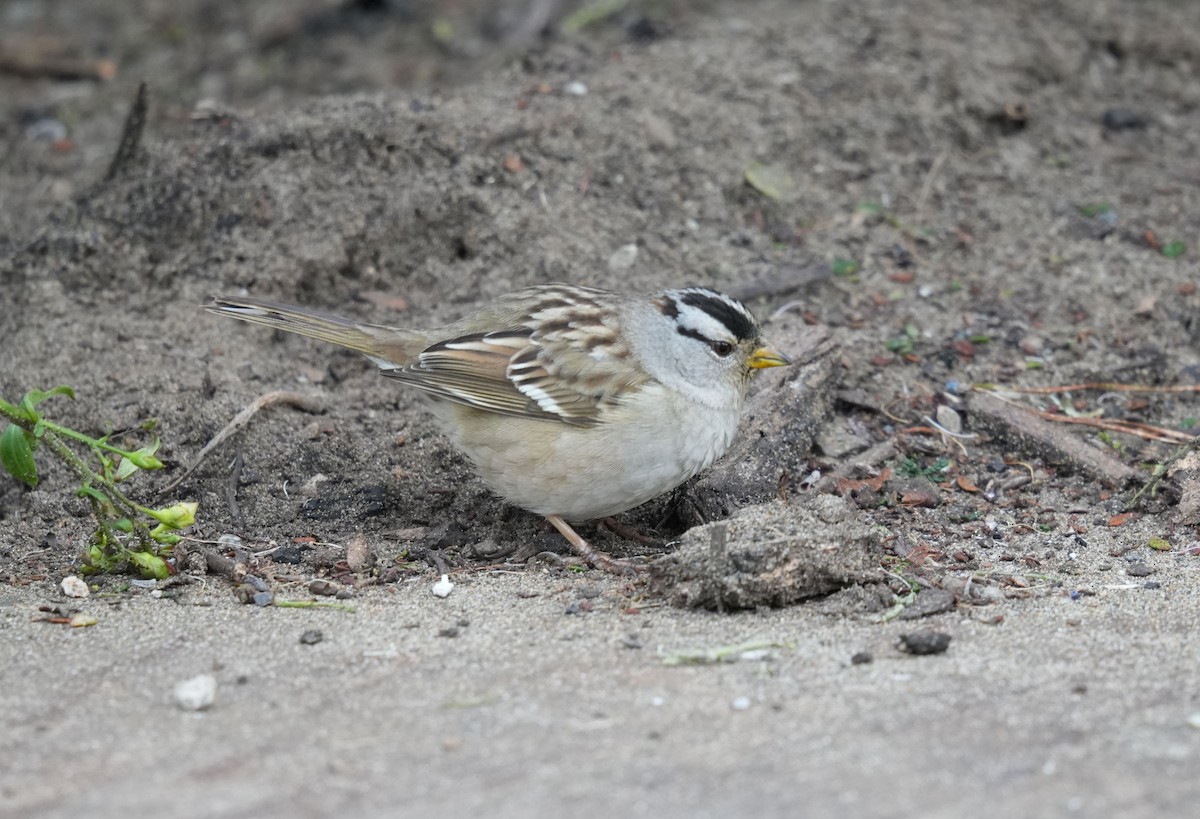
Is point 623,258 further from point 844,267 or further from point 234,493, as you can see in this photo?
point 234,493

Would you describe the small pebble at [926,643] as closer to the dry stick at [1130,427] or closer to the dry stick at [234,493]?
the dry stick at [1130,427]

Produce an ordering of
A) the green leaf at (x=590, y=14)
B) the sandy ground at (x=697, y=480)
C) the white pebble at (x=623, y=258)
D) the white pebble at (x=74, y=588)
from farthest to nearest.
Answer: the green leaf at (x=590, y=14), the white pebble at (x=623, y=258), the white pebble at (x=74, y=588), the sandy ground at (x=697, y=480)

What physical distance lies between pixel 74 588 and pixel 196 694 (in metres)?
1.18

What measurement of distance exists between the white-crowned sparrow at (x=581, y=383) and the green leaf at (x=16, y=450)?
50.0 inches

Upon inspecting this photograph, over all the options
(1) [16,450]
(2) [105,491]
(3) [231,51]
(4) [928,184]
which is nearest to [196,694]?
(1) [16,450]

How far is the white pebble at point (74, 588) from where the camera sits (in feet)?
15.1

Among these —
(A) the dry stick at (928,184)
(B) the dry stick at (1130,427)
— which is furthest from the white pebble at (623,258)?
(B) the dry stick at (1130,427)

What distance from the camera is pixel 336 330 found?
18.1 feet

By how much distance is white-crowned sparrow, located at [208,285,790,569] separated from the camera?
16.4ft

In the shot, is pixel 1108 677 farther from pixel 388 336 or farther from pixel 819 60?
pixel 819 60

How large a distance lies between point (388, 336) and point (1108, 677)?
305 cm

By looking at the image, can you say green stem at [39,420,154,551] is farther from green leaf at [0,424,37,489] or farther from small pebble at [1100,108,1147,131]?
small pebble at [1100,108,1147,131]

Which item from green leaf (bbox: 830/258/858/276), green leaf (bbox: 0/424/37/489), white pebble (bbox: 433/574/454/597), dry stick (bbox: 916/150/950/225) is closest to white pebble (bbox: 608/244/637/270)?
green leaf (bbox: 830/258/858/276)

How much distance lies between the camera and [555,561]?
203 inches
